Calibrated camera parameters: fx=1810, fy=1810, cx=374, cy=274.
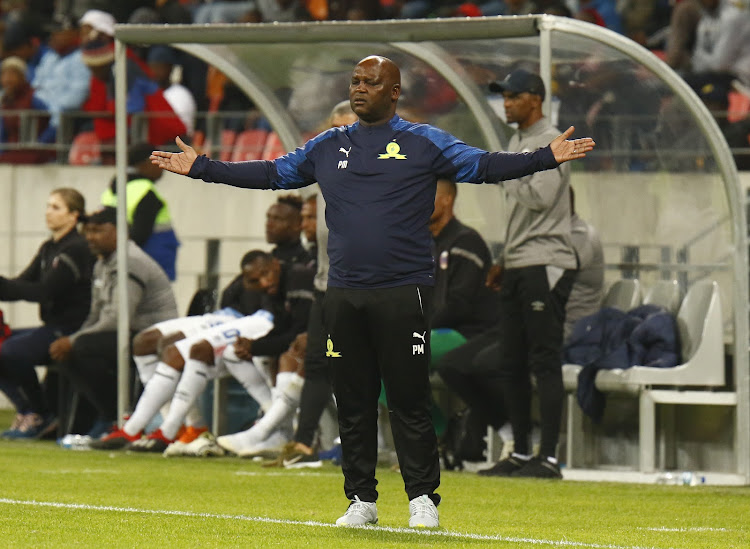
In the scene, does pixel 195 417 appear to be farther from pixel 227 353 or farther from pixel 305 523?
pixel 305 523

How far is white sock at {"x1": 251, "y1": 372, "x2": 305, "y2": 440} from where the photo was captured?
38.4 ft

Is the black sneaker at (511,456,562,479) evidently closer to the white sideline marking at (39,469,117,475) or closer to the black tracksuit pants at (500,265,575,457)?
the black tracksuit pants at (500,265,575,457)

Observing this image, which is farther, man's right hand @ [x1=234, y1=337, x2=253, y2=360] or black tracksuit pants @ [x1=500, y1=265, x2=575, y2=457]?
man's right hand @ [x1=234, y1=337, x2=253, y2=360]

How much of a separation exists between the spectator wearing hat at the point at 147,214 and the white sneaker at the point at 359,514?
6.39 metres

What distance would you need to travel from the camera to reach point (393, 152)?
7.23m

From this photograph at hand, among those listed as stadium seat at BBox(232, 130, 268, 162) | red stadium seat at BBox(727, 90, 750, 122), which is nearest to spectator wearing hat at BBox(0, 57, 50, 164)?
stadium seat at BBox(232, 130, 268, 162)

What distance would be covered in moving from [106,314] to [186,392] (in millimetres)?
1293

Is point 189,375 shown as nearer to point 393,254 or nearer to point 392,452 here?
point 392,452

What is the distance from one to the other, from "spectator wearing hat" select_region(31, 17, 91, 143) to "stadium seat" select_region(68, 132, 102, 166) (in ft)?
0.98

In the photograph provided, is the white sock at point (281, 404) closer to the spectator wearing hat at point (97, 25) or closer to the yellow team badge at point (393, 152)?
the yellow team badge at point (393, 152)

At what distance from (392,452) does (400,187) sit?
4907 mm

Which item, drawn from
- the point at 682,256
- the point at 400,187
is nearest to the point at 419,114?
the point at 682,256

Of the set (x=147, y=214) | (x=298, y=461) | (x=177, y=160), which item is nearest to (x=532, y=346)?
(x=298, y=461)

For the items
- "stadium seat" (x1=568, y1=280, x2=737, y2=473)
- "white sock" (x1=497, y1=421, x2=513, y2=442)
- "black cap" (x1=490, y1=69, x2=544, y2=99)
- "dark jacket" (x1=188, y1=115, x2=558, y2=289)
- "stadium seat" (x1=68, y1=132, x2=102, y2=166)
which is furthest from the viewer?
"stadium seat" (x1=68, y1=132, x2=102, y2=166)
